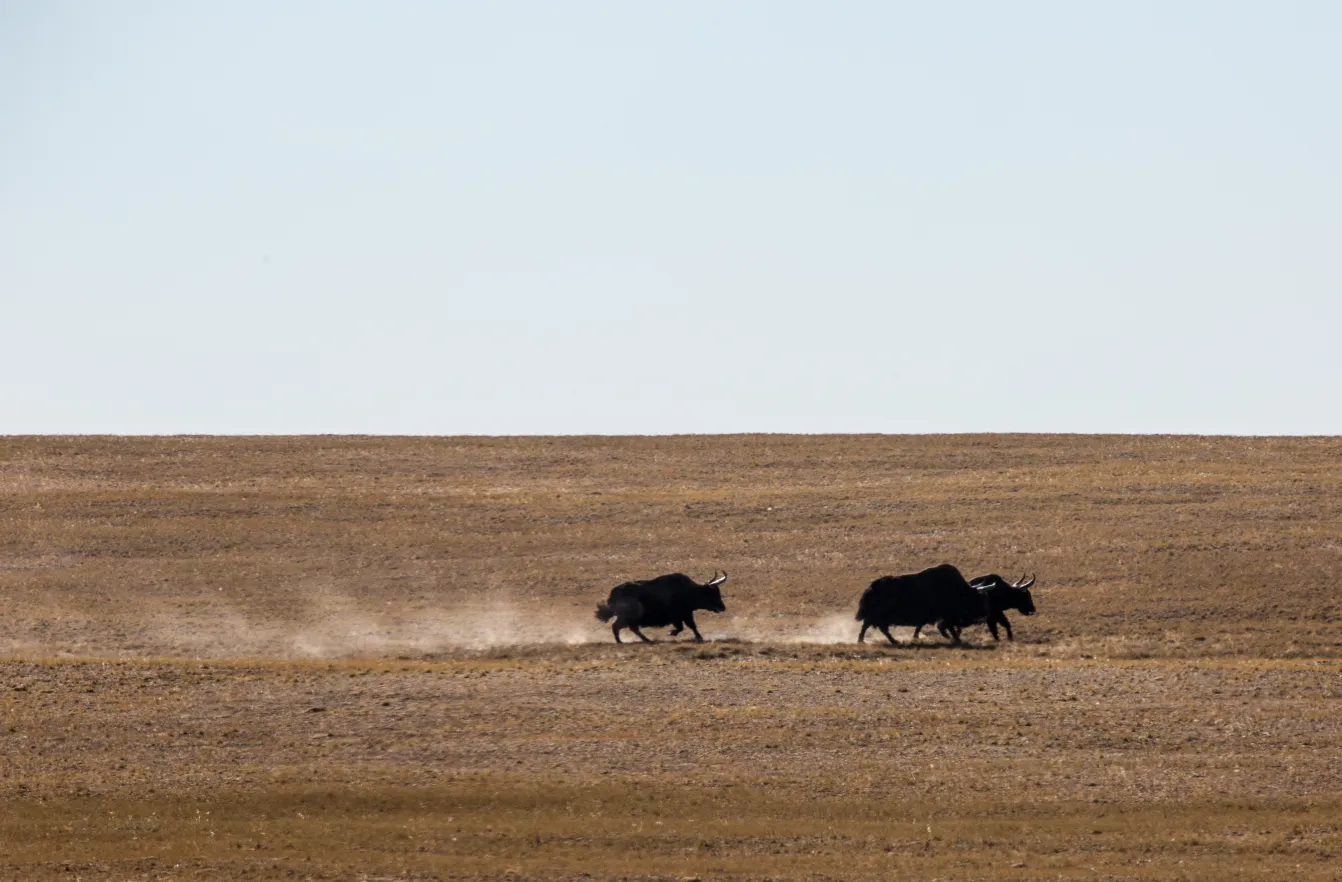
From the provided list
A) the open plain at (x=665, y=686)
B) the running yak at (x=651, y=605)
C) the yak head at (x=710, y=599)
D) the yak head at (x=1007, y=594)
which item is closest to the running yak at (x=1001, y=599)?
the yak head at (x=1007, y=594)

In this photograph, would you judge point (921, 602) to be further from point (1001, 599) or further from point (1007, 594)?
point (1007, 594)

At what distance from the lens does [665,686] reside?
1104 inches

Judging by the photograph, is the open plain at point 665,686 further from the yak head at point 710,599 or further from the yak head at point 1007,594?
the yak head at point 710,599

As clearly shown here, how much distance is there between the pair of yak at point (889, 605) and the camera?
33.2 meters

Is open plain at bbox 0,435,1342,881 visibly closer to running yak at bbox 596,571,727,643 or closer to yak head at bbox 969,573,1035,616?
yak head at bbox 969,573,1035,616

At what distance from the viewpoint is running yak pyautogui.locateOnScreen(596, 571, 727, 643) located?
33625mm

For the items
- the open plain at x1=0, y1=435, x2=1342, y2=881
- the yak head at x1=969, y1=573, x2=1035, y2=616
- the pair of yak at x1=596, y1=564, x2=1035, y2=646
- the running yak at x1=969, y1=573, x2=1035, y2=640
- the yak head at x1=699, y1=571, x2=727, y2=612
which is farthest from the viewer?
the yak head at x1=969, y1=573, x2=1035, y2=616

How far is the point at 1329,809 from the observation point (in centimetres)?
2078

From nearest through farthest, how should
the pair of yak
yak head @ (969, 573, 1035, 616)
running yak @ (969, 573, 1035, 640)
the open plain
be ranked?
the open plain < the pair of yak < running yak @ (969, 573, 1035, 640) < yak head @ (969, 573, 1035, 616)

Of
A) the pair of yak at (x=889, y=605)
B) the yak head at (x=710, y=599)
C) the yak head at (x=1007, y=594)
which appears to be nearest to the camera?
the pair of yak at (x=889, y=605)

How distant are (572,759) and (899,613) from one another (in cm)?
1129

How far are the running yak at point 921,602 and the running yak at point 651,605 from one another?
3264 millimetres

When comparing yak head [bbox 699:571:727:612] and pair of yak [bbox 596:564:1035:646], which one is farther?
yak head [bbox 699:571:727:612]

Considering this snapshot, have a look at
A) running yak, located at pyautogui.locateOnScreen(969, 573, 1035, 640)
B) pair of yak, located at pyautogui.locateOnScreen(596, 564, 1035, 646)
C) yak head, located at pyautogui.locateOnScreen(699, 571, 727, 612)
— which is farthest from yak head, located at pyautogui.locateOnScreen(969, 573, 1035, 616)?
yak head, located at pyautogui.locateOnScreen(699, 571, 727, 612)
